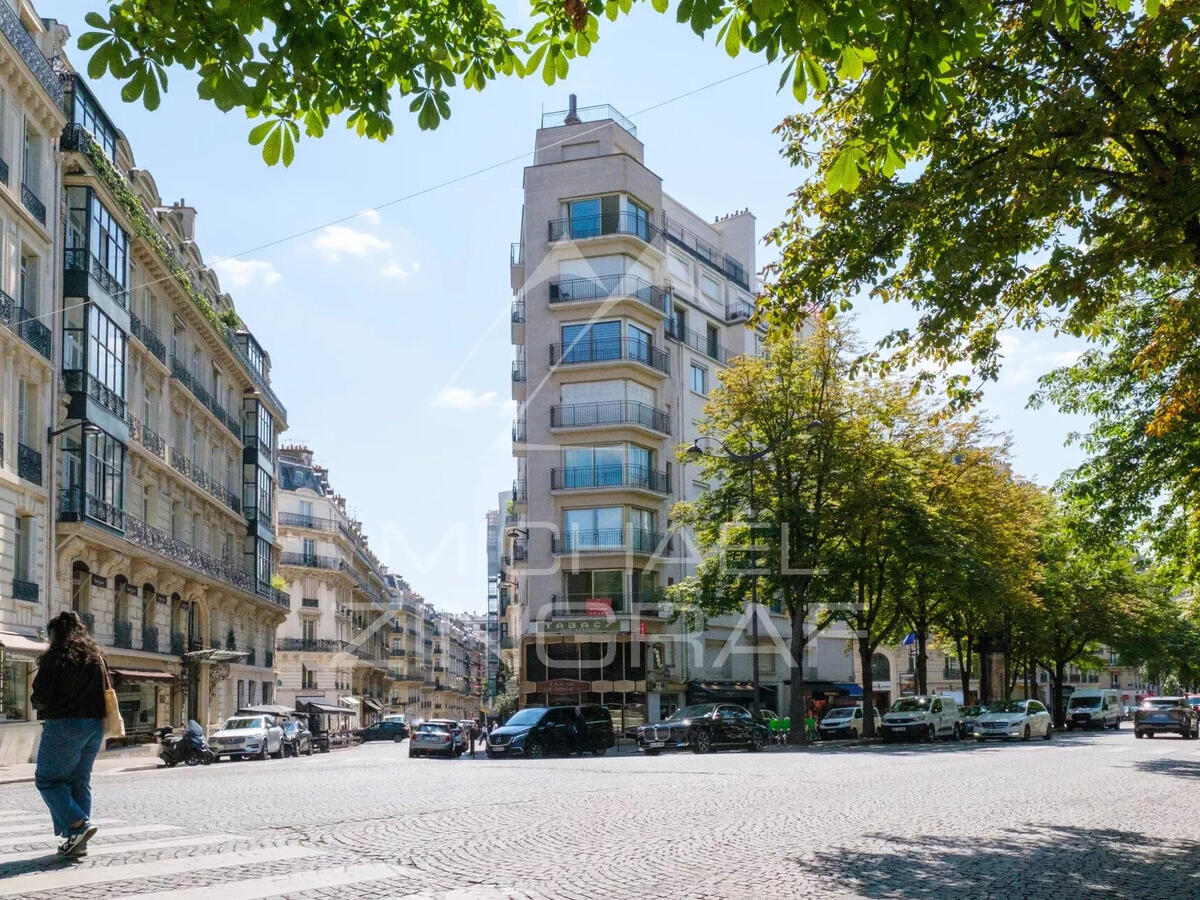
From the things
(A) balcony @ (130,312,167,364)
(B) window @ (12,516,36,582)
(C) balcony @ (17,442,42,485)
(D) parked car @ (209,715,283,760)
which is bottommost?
(D) parked car @ (209,715,283,760)

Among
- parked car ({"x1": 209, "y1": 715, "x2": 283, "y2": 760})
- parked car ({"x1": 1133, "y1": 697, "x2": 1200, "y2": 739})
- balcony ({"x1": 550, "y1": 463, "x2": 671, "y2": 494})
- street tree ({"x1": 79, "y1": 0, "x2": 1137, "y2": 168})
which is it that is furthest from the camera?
balcony ({"x1": 550, "y1": 463, "x2": 671, "y2": 494})

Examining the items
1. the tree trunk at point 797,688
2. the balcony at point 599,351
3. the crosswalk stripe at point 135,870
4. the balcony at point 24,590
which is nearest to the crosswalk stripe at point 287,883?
the crosswalk stripe at point 135,870

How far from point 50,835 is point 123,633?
96.9ft

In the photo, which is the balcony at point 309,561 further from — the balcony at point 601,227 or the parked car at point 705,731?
the parked car at point 705,731

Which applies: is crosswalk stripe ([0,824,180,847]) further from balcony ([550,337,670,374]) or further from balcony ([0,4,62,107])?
balcony ([550,337,670,374])

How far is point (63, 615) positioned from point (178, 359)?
38.6 metres

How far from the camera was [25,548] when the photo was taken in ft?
99.8

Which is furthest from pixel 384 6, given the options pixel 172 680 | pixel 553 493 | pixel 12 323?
pixel 553 493

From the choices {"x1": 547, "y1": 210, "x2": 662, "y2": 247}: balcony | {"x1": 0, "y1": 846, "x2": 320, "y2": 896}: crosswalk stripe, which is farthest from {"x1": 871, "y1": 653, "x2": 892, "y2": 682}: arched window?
{"x1": 0, "y1": 846, "x2": 320, "y2": 896}: crosswalk stripe

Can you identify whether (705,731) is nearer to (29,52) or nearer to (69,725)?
(29,52)

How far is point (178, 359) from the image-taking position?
4509 centimetres

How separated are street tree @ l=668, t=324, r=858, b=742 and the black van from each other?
22.7 feet

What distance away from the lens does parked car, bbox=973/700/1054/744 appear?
41250mm

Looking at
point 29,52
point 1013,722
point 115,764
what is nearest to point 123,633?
point 115,764
